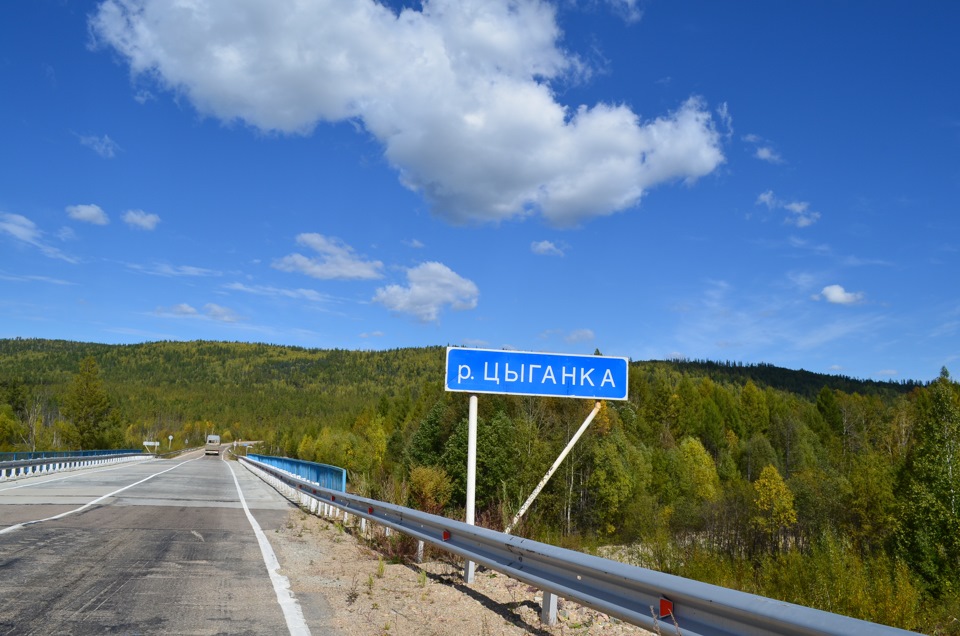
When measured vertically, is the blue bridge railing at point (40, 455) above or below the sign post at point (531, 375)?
below

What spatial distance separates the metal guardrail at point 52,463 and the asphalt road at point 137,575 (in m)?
16.5

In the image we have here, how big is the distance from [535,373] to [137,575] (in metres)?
5.52

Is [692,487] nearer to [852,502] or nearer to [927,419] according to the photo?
[852,502]

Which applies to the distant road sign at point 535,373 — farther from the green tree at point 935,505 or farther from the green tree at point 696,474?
the green tree at point 696,474

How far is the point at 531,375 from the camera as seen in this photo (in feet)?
31.2

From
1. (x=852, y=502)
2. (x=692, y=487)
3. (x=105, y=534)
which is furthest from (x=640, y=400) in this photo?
(x=105, y=534)

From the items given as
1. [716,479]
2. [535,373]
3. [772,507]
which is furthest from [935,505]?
[535,373]

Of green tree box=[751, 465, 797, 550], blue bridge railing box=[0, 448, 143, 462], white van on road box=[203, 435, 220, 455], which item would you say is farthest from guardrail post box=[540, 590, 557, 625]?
white van on road box=[203, 435, 220, 455]

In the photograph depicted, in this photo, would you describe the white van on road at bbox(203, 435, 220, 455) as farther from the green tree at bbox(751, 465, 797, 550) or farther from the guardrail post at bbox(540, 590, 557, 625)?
the guardrail post at bbox(540, 590, 557, 625)

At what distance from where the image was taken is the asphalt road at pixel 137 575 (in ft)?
18.7

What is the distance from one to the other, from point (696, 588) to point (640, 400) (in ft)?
324

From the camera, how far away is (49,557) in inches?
336

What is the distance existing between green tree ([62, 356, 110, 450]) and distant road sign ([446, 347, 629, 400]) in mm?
110544

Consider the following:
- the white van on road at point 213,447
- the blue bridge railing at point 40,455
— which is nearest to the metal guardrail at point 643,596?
the blue bridge railing at point 40,455
